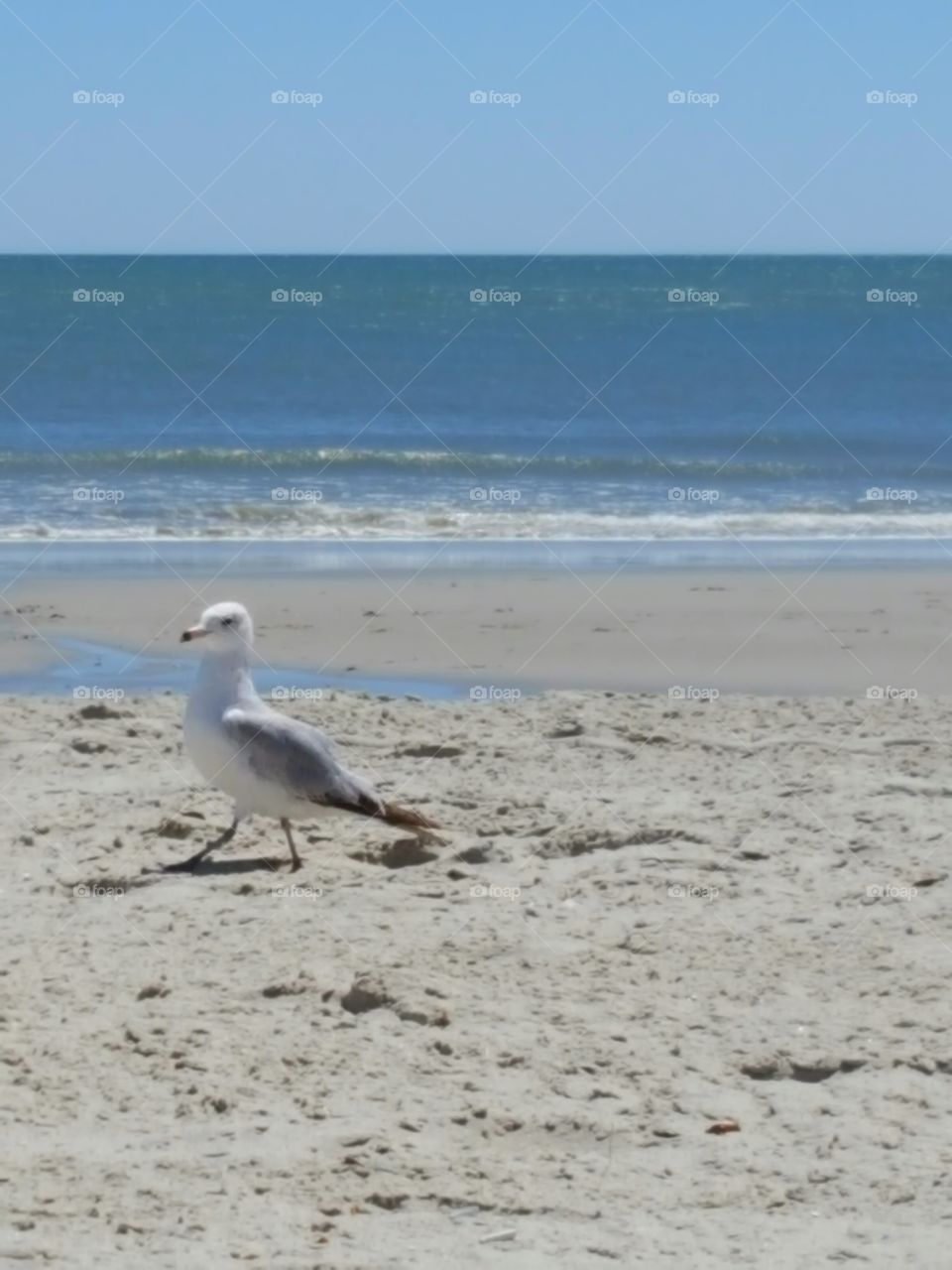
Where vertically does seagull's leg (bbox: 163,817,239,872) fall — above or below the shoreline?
below

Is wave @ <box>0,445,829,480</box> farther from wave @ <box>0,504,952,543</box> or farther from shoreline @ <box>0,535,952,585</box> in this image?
shoreline @ <box>0,535,952,585</box>

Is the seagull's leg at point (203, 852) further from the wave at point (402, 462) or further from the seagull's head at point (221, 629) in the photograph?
the wave at point (402, 462)

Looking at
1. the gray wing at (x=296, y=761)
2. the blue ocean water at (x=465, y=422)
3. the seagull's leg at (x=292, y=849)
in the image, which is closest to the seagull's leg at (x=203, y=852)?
the seagull's leg at (x=292, y=849)

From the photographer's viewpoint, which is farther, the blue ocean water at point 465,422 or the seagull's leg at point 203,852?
the blue ocean water at point 465,422

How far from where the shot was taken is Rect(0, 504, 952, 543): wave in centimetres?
1497

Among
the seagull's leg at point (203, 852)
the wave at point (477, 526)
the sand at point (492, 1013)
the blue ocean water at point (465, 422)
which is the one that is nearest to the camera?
the sand at point (492, 1013)

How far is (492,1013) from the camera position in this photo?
470cm

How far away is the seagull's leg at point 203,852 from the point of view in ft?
19.4

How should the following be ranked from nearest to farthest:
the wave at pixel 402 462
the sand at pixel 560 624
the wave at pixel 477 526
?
1. the sand at pixel 560 624
2. the wave at pixel 477 526
3. the wave at pixel 402 462

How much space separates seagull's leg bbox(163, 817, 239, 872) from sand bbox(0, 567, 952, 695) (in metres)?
3.24

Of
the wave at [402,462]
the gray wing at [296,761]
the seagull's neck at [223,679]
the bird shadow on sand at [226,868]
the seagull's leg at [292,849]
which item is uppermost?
the wave at [402,462]

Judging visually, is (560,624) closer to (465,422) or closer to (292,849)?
(292,849)

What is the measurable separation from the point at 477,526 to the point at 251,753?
395 inches

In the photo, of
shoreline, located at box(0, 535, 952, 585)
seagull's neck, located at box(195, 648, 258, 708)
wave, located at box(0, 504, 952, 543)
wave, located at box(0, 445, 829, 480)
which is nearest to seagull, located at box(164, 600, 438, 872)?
seagull's neck, located at box(195, 648, 258, 708)
